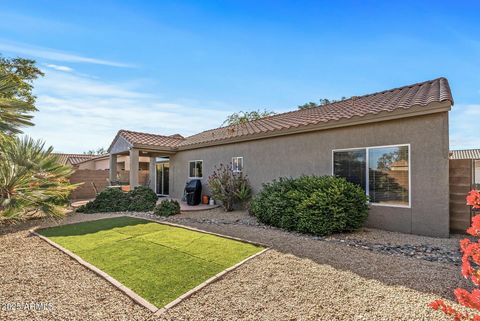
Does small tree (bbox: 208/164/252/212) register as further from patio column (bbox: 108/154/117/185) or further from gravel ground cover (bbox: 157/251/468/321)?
patio column (bbox: 108/154/117/185)

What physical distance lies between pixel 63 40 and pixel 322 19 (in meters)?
9.66

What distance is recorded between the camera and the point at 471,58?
9602 mm

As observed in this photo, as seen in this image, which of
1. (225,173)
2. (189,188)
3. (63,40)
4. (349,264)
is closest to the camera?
(349,264)

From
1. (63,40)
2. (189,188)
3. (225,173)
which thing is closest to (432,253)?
(225,173)

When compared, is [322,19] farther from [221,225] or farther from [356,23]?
[221,225]

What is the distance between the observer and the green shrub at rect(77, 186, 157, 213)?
38.1 ft

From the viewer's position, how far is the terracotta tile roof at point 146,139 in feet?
47.4

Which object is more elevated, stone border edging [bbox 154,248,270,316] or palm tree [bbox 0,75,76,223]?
palm tree [bbox 0,75,76,223]

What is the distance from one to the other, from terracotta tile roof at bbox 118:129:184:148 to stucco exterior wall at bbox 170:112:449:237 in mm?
7357

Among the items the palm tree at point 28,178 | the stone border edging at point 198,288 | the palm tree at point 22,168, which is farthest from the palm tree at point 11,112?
the stone border edging at point 198,288

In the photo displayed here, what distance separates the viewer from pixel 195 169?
49.1ft

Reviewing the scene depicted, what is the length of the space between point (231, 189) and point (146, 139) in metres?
7.16

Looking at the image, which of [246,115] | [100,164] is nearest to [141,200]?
[100,164]

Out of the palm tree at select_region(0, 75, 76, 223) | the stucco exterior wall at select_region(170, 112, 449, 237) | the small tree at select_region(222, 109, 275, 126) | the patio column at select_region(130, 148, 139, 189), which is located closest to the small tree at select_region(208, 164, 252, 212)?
the stucco exterior wall at select_region(170, 112, 449, 237)
